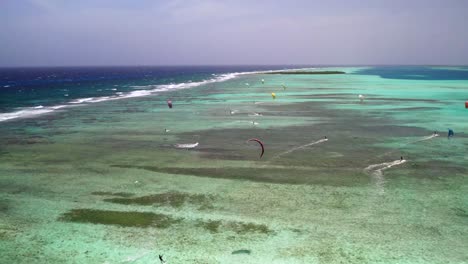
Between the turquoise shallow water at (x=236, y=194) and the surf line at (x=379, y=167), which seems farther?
the surf line at (x=379, y=167)

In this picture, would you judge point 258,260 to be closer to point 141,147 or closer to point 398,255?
point 398,255

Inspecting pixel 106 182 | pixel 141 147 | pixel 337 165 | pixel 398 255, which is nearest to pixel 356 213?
pixel 398 255

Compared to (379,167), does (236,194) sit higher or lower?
lower

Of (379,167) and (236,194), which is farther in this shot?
(379,167)
